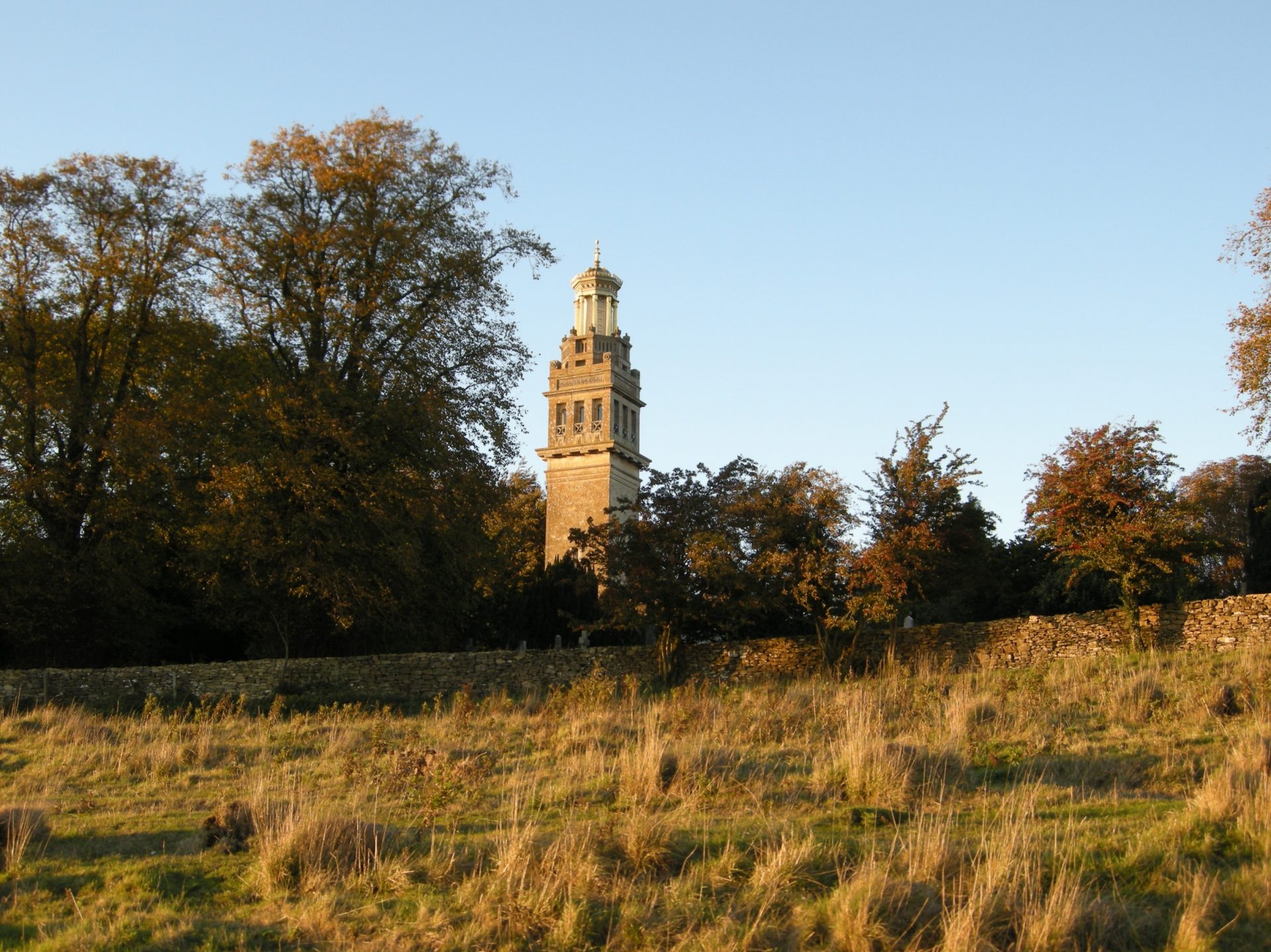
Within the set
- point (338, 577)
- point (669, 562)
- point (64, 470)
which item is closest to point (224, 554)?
point (338, 577)

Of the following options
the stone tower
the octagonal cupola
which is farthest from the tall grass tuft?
the octagonal cupola

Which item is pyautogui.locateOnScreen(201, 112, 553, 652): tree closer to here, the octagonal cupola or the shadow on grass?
the shadow on grass

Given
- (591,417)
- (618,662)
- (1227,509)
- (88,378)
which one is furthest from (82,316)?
(1227,509)

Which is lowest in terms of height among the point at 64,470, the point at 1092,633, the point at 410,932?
the point at 410,932

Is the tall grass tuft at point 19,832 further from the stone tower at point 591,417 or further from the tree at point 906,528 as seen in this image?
the stone tower at point 591,417

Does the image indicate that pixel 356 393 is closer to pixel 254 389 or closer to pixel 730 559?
pixel 254 389

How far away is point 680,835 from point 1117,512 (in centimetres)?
1714

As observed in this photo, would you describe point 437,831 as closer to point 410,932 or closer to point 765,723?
point 410,932

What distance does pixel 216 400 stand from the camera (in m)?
27.0

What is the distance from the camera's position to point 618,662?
26.1 meters

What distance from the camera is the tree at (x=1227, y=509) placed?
43.2 meters

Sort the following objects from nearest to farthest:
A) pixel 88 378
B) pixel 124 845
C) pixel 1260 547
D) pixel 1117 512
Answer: pixel 124 845 → pixel 1117 512 → pixel 88 378 → pixel 1260 547

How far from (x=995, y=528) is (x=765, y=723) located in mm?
27661

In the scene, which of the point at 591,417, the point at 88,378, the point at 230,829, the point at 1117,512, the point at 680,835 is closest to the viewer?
the point at 680,835
